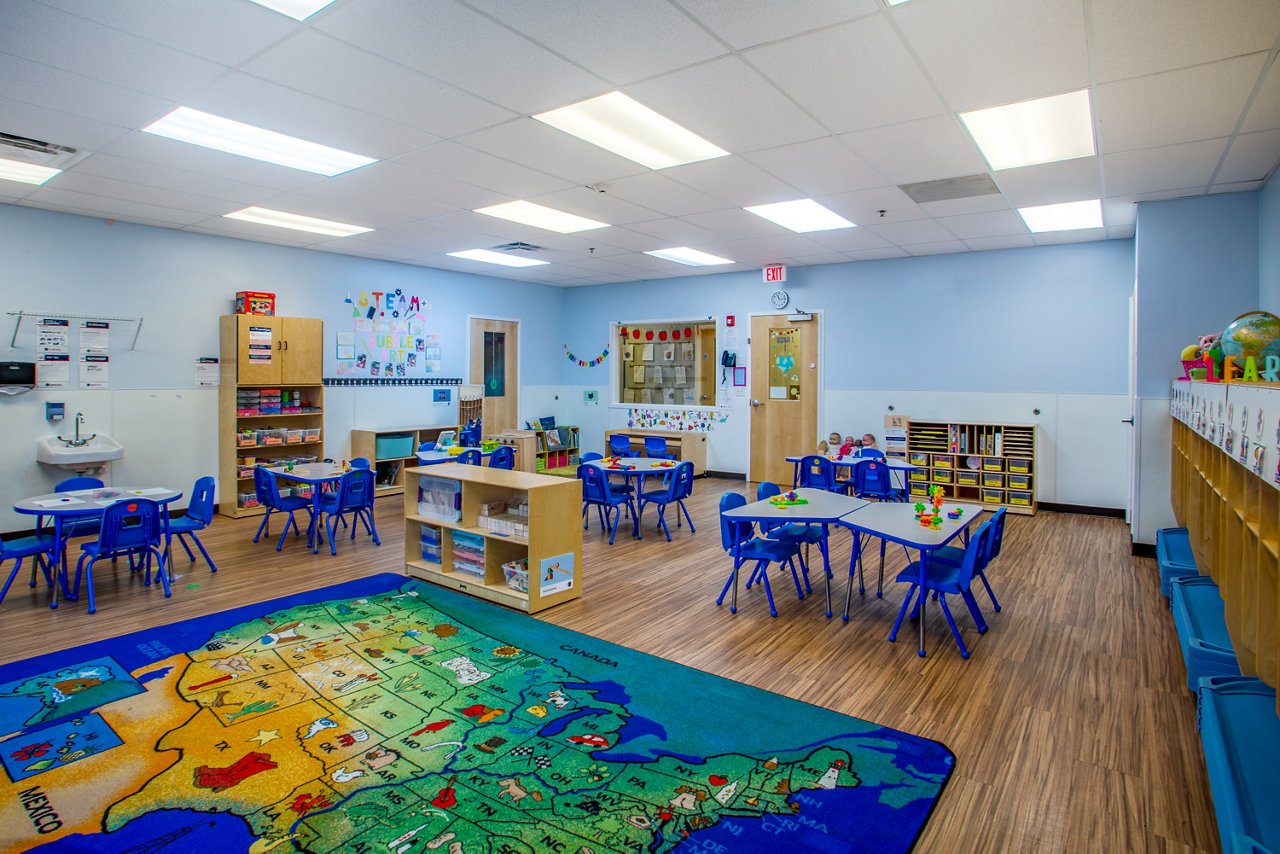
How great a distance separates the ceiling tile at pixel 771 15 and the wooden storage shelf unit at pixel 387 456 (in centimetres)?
688

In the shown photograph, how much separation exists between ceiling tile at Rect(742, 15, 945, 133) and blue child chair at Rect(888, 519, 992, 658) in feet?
8.07

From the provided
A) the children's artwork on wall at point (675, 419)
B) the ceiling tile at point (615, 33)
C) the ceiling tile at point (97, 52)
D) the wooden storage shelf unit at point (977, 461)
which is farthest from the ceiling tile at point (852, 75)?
the children's artwork on wall at point (675, 419)

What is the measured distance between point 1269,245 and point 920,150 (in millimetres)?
2985

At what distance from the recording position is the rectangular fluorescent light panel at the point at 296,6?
2.84m

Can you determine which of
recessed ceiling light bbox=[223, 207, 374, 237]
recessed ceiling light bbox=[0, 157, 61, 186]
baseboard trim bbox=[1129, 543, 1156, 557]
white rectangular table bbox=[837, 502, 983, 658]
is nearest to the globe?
white rectangular table bbox=[837, 502, 983, 658]

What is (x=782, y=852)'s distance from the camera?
2.30 meters

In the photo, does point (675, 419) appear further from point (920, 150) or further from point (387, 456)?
point (920, 150)

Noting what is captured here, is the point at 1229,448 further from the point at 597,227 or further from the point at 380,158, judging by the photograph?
the point at 597,227

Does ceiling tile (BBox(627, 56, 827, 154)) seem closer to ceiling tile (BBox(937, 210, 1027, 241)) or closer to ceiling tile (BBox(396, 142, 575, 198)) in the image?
ceiling tile (BBox(396, 142, 575, 198))

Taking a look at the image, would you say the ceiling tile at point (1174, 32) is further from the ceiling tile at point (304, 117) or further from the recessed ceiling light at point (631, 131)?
the ceiling tile at point (304, 117)

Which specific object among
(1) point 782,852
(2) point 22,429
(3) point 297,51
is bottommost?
(1) point 782,852

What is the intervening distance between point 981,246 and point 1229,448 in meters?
5.93

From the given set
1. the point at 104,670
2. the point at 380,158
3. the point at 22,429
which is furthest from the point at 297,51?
the point at 22,429

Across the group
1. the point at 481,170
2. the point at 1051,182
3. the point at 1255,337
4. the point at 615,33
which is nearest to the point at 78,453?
the point at 481,170
